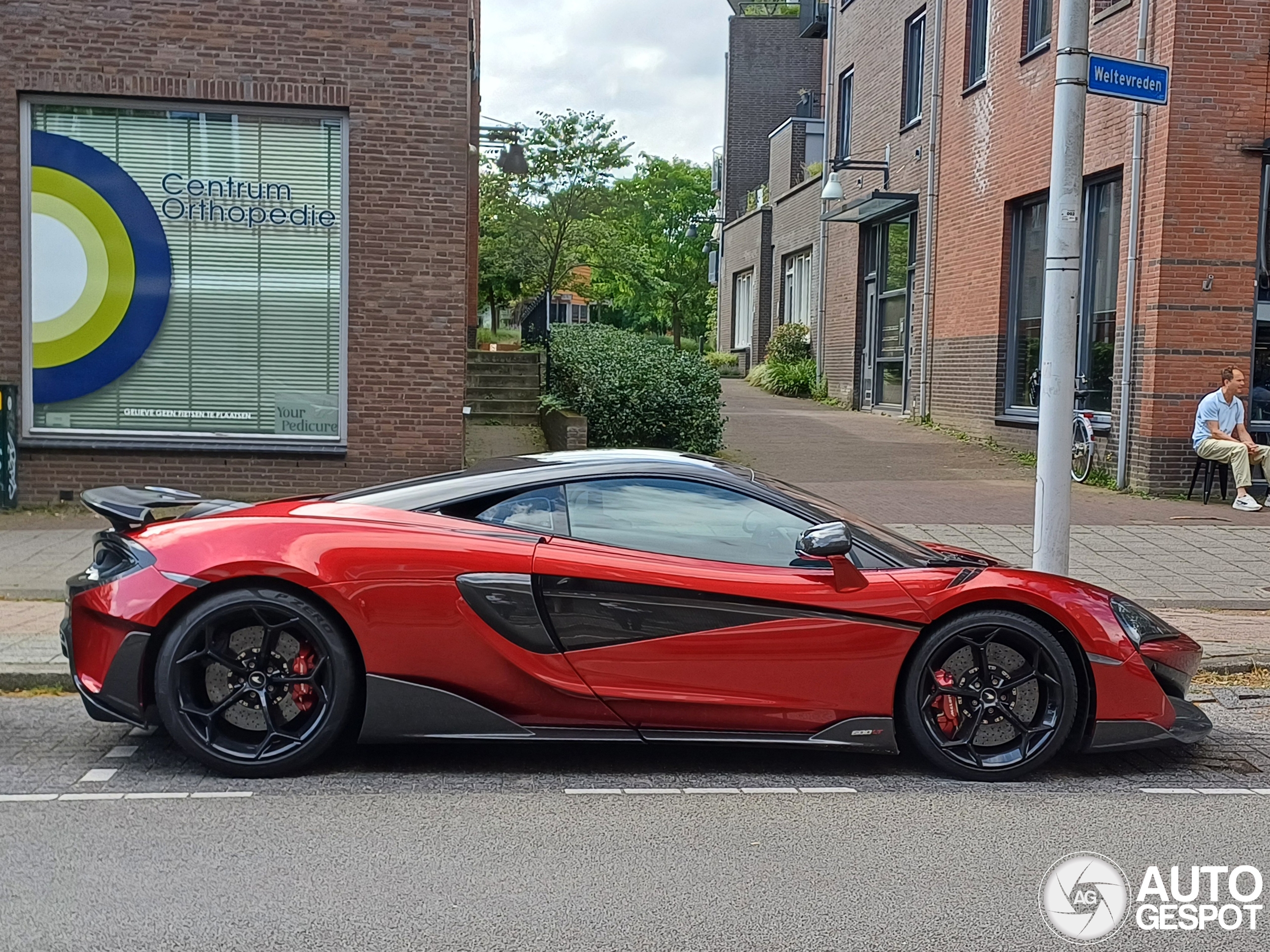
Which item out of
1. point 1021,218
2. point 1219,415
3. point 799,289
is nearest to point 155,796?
point 1219,415

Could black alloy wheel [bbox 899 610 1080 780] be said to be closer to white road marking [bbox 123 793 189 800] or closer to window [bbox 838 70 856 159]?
white road marking [bbox 123 793 189 800]

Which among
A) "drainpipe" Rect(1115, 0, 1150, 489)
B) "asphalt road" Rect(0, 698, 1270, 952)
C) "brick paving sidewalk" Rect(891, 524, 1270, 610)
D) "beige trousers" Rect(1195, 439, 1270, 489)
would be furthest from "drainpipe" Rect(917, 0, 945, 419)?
"asphalt road" Rect(0, 698, 1270, 952)

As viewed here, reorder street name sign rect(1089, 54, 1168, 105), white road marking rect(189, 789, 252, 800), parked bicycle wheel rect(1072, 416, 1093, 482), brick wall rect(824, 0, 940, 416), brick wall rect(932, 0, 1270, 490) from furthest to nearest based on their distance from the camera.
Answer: brick wall rect(824, 0, 940, 416), parked bicycle wheel rect(1072, 416, 1093, 482), brick wall rect(932, 0, 1270, 490), street name sign rect(1089, 54, 1168, 105), white road marking rect(189, 789, 252, 800)

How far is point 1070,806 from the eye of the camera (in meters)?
4.84

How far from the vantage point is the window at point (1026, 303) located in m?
17.5

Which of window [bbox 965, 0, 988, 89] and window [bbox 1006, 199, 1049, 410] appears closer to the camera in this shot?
window [bbox 1006, 199, 1049, 410]

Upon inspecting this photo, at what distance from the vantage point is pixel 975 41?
1992 centimetres

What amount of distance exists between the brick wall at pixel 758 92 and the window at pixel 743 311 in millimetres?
4091

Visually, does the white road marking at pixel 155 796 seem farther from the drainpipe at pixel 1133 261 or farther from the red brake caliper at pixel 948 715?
the drainpipe at pixel 1133 261

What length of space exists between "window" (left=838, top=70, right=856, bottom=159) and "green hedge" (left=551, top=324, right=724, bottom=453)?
13325 millimetres

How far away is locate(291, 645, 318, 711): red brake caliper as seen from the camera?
490 centimetres

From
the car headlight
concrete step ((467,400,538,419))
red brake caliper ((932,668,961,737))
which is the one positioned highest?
concrete step ((467,400,538,419))

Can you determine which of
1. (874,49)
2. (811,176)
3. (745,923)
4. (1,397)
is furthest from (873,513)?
(811,176)

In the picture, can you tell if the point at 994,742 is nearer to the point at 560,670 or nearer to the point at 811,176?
the point at 560,670
